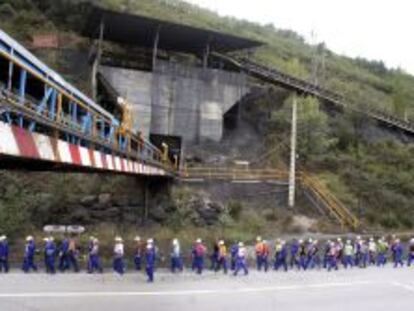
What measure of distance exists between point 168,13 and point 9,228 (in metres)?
50.1

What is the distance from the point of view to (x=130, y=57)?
176 ft

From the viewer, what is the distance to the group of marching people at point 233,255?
998 inches

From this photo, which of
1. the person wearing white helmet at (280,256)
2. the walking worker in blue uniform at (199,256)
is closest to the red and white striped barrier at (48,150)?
the walking worker in blue uniform at (199,256)

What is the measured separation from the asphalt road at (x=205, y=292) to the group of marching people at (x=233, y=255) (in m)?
0.89

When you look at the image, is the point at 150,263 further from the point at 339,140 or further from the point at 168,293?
the point at 339,140

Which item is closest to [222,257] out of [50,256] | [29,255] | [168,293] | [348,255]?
[50,256]

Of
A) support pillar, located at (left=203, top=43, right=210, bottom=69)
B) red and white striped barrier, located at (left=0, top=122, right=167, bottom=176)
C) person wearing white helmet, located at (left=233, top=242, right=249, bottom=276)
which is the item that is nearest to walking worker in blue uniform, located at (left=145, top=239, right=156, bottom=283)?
red and white striped barrier, located at (left=0, top=122, right=167, bottom=176)

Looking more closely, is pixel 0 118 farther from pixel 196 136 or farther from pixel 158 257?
pixel 196 136

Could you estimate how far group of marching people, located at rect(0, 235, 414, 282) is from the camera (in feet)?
83.2

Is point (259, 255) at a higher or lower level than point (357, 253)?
lower

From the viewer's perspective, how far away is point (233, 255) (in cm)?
2838

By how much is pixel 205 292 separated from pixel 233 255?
313 inches

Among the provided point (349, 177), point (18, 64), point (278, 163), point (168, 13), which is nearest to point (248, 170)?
point (278, 163)

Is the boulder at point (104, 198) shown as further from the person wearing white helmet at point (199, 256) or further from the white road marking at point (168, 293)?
the white road marking at point (168, 293)
